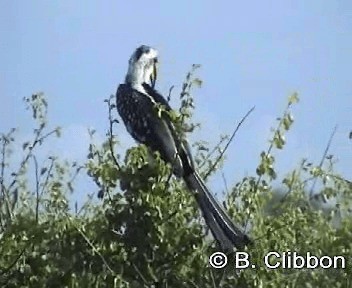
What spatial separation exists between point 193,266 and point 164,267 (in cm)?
6

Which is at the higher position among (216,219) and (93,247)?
(216,219)

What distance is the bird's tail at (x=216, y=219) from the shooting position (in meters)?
2.13

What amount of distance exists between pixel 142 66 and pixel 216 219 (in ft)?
2.74

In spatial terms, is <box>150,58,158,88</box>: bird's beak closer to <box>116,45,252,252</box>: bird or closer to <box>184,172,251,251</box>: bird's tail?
<box>116,45,252,252</box>: bird

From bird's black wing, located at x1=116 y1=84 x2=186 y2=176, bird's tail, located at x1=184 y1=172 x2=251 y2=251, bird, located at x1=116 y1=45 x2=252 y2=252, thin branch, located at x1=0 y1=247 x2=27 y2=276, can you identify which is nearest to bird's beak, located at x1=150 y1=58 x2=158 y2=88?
bird, located at x1=116 y1=45 x2=252 y2=252

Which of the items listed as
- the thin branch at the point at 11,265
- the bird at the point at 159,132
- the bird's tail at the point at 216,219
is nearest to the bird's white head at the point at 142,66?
the bird at the point at 159,132

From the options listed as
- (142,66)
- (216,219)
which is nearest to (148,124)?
(142,66)

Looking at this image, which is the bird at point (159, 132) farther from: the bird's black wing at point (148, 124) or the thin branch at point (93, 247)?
the thin branch at point (93, 247)

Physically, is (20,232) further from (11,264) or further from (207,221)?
(207,221)

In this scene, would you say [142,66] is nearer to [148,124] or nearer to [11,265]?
[148,124]

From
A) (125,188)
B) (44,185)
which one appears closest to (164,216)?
(125,188)

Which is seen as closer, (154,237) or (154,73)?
(154,237)

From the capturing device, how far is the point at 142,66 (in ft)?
9.64

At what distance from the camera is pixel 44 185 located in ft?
8.37
